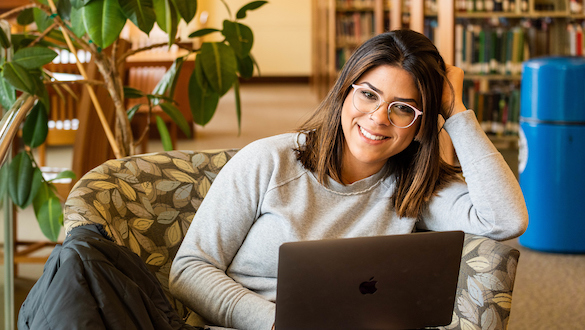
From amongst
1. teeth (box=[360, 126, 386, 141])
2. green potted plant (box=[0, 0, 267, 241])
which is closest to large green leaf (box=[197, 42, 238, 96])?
green potted plant (box=[0, 0, 267, 241])

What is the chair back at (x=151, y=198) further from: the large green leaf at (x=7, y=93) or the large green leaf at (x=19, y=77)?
the large green leaf at (x=7, y=93)

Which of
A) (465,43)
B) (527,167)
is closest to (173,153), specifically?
(527,167)

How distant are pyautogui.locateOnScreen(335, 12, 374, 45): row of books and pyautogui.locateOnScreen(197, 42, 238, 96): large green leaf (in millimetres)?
3975

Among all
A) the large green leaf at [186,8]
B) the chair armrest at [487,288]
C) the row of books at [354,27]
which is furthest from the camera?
the row of books at [354,27]

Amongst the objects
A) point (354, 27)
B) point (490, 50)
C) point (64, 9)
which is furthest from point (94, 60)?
point (354, 27)

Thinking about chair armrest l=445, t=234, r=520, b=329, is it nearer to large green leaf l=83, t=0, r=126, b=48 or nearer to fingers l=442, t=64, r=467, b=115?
fingers l=442, t=64, r=467, b=115

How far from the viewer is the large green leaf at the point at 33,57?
1646 mm

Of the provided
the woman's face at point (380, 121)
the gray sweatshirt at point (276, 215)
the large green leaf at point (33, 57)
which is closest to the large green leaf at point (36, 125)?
the large green leaf at point (33, 57)

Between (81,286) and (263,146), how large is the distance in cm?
56

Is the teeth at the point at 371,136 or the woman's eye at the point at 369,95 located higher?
the woman's eye at the point at 369,95

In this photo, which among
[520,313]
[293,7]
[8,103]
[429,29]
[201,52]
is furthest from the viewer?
[293,7]

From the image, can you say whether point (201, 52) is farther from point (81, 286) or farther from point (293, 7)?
point (293, 7)

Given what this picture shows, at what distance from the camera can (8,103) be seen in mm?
1731

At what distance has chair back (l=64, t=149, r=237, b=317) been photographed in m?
1.31
